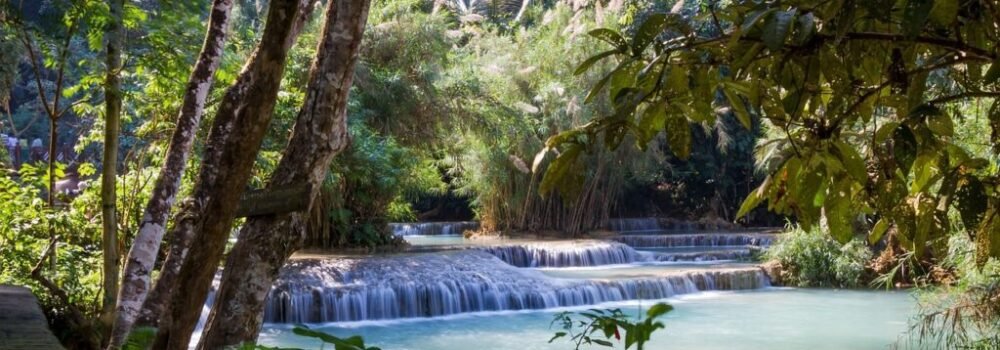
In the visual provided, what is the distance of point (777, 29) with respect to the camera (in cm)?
100

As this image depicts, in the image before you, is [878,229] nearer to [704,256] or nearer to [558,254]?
[558,254]

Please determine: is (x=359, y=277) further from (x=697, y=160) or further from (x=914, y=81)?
(x=697, y=160)

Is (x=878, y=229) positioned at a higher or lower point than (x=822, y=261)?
higher

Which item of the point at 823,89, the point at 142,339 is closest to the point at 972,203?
the point at 823,89

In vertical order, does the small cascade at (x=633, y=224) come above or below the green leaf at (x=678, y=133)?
above

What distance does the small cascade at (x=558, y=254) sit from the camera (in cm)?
1484

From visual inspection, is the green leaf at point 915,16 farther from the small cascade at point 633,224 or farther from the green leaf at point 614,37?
the small cascade at point 633,224

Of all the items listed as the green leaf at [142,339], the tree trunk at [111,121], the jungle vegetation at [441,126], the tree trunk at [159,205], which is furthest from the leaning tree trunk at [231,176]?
the tree trunk at [111,121]

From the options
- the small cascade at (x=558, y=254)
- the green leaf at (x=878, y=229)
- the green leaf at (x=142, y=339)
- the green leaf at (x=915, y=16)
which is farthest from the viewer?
the small cascade at (x=558, y=254)

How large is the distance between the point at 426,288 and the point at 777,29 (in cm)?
1035

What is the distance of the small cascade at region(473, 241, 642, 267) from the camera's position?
14843 mm

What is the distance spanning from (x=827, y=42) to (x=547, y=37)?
16.9 metres

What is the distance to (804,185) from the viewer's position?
123 centimetres

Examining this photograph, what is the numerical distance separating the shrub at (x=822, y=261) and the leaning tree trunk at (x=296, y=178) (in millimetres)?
11536
